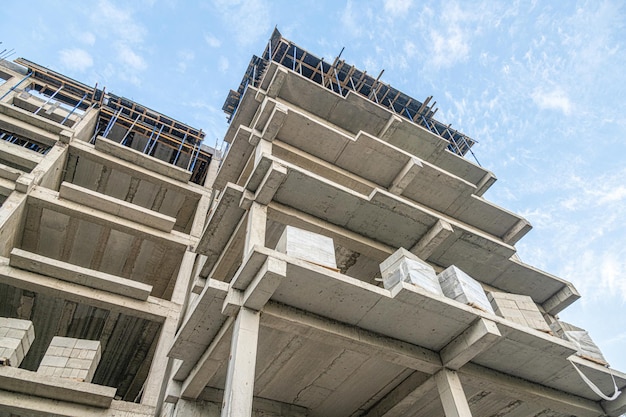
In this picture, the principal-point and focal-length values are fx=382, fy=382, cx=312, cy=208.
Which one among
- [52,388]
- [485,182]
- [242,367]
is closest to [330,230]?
[242,367]

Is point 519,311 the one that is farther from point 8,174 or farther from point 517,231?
point 8,174

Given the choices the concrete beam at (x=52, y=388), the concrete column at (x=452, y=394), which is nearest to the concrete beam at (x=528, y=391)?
the concrete column at (x=452, y=394)

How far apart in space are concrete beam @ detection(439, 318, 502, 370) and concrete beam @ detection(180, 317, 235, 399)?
137 inches

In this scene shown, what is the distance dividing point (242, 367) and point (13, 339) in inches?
205

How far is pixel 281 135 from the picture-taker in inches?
391

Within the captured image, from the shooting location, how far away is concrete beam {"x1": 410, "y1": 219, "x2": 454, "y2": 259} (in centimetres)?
792

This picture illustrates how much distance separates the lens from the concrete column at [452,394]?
5689 millimetres

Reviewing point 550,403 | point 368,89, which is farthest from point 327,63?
point 550,403

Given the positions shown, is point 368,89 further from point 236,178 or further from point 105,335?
point 105,335

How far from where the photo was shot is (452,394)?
5.91 m

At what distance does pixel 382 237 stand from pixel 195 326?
169 inches

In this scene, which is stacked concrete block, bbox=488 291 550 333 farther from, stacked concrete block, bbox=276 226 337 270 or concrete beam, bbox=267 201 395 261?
stacked concrete block, bbox=276 226 337 270

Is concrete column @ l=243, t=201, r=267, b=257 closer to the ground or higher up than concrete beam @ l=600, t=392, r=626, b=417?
higher up

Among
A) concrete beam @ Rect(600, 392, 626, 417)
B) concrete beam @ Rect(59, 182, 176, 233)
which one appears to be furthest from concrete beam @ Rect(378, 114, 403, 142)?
concrete beam @ Rect(600, 392, 626, 417)
